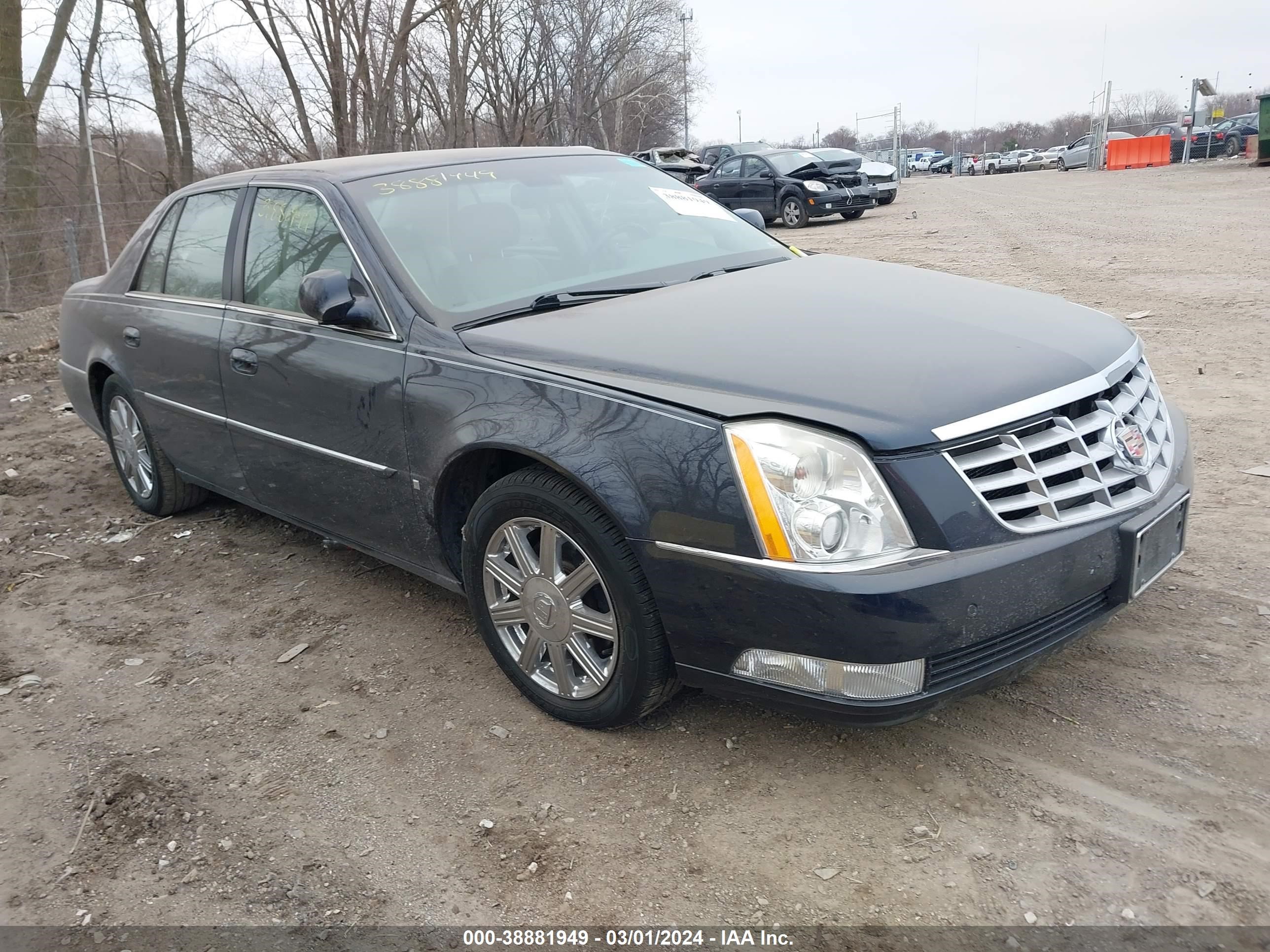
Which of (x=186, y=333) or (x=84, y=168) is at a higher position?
(x=84, y=168)

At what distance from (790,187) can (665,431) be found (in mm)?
17277

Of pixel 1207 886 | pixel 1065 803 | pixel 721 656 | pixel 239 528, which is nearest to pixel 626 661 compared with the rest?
pixel 721 656

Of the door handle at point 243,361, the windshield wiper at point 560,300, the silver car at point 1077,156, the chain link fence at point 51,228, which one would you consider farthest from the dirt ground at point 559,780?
the silver car at point 1077,156

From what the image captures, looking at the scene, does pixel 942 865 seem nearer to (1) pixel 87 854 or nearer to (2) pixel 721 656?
(2) pixel 721 656

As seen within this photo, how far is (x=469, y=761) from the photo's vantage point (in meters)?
2.95

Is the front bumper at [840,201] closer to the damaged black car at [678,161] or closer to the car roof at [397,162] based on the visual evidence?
the damaged black car at [678,161]

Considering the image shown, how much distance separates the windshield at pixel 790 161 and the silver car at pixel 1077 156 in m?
22.6

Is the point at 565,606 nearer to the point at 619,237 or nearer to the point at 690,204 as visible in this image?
the point at 619,237

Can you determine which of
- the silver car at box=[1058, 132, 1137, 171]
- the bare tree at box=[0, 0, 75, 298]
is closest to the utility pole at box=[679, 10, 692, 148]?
the silver car at box=[1058, 132, 1137, 171]

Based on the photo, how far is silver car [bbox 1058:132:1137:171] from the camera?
1510 inches

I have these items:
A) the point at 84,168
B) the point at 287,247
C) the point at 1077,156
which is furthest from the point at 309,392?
the point at 1077,156

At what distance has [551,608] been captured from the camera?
→ 9.65 ft

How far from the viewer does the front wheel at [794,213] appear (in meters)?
18.8

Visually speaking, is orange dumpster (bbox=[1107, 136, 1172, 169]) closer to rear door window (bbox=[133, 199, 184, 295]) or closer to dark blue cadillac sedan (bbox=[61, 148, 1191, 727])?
dark blue cadillac sedan (bbox=[61, 148, 1191, 727])
